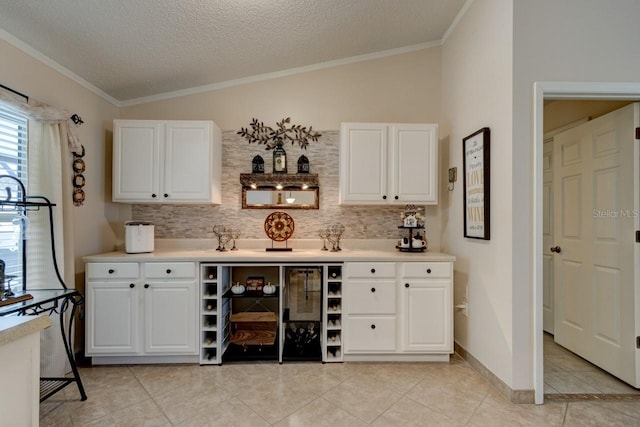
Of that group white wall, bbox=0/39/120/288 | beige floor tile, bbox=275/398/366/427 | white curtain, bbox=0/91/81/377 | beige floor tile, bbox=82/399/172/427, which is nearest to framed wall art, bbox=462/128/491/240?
beige floor tile, bbox=275/398/366/427

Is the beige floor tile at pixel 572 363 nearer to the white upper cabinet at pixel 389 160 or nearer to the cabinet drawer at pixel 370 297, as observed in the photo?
the cabinet drawer at pixel 370 297

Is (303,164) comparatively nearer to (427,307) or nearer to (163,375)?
(427,307)

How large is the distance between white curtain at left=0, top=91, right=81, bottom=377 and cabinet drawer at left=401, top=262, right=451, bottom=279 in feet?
9.12

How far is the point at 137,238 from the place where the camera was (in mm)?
2791

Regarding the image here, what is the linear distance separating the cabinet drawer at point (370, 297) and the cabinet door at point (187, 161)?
5.39ft

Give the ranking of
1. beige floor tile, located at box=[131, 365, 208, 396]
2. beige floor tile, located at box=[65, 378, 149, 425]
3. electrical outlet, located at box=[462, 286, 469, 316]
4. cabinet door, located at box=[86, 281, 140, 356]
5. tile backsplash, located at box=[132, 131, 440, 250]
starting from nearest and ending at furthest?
beige floor tile, located at box=[65, 378, 149, 425] < beige floor tile, located at box=[131, 365, 208, 396] < cabinet door, located at box=[86, 281, 140, 356] < electrical outlet, located at box=[462, 286, 469, 316] < tile backsplash, located at box=[132, 131, 440, 250]

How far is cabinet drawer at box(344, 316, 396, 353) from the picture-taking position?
2.63m

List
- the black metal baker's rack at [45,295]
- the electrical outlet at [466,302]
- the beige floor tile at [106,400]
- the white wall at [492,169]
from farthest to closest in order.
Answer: the electrical outlet at [466,302] → the white wall at [492,169] → the beige floor tile at [106,400] → the black metal baker's rack at [45,295]

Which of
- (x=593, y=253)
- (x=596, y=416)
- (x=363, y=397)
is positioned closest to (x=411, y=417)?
(x=363, y=397)

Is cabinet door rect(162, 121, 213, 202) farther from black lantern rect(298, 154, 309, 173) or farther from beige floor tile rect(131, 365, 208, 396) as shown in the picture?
beige floor tile rect(131, 365, 208, 396)

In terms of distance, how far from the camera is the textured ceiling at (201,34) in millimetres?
2045

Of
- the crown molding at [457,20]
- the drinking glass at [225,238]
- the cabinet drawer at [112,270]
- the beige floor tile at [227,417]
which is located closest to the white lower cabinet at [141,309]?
the cabinet drawer at [112,270]

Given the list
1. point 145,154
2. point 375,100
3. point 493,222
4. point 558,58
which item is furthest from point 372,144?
point 145,154

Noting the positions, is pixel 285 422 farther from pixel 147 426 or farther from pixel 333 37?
pixel 333 37
